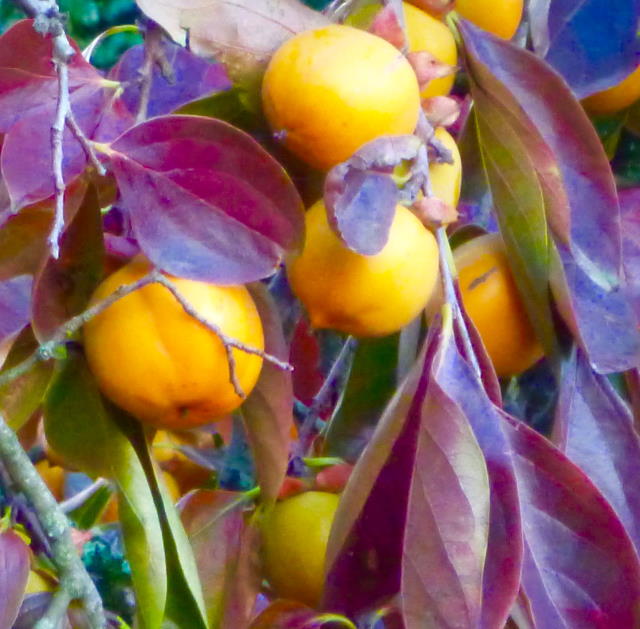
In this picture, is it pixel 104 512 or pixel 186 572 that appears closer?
pixel 186 572

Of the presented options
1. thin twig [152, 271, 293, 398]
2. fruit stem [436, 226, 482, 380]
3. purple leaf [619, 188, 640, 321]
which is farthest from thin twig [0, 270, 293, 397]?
purple leaf [619, 188, 640, 321]

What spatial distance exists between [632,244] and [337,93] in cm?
24

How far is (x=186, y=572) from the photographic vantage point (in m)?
0.54

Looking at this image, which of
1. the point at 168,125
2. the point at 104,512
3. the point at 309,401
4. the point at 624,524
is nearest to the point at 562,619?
the point at 624,524

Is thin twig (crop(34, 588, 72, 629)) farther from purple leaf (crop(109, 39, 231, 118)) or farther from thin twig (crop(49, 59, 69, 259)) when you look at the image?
purple leaf (crop(109, 39, 231, 118))

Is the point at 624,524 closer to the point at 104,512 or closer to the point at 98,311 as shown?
the point at 98,311

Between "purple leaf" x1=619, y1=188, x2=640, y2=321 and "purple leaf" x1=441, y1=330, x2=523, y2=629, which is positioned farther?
"purple leaf" x1=619, y1=188, x2=640, y2=321

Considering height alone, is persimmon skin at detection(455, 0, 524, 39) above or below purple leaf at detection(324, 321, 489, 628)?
above

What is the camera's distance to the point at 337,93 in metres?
0.49

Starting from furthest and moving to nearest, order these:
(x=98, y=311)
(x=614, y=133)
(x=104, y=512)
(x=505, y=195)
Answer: (x=104, y=512), (x=614, y=133), (x=505, y=195), (x=98, y=311)

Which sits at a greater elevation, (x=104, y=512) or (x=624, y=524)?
(x=624, y=524)

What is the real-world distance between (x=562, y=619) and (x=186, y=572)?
185 mm

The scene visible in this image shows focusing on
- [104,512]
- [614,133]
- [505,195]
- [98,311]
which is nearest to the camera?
→ [98,311]

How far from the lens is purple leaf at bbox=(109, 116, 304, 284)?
1.61ft
